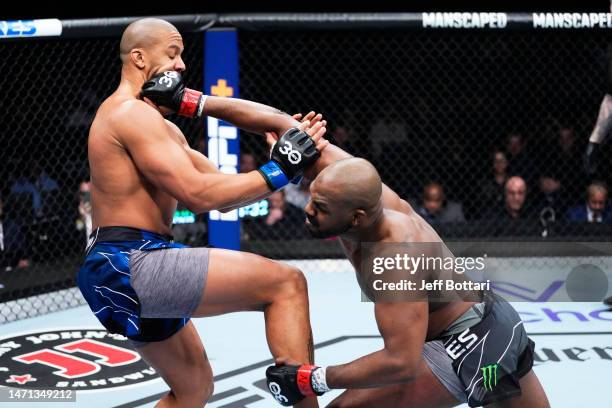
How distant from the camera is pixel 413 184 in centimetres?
657

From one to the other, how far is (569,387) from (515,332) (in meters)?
1.19

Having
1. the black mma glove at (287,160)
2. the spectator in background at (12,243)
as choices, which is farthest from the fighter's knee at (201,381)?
the spectator in background at (12,243)

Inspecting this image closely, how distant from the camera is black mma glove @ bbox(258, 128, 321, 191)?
8.21ft

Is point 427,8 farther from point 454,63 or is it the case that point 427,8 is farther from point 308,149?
point 308,149

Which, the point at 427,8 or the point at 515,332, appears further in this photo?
the point at 427,8

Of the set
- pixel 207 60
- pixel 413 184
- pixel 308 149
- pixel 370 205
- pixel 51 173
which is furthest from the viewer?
pixel 413 184

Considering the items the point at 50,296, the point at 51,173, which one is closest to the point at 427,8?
the point at 51,173

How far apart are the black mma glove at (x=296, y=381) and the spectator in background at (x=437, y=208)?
3.64 metres

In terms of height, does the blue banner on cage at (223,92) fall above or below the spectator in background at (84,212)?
above

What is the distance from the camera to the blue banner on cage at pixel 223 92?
17.4ft

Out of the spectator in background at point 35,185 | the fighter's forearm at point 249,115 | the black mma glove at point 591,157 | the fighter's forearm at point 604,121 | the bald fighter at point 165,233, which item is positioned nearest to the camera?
the bald fighter at point 165,233

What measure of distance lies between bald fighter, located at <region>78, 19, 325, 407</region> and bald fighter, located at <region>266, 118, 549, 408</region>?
0.16 metres

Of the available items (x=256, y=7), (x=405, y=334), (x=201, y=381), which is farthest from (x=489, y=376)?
(x=256, y=7)

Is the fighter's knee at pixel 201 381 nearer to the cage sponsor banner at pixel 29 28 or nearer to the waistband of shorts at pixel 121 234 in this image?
the waistband of shorts at pixel 121 234
